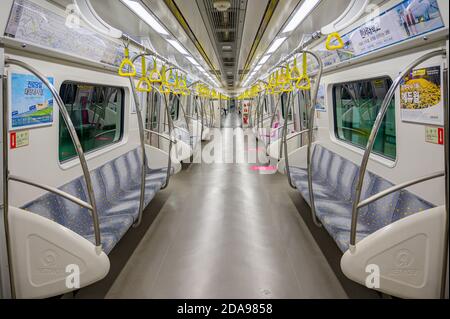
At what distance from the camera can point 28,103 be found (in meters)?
2.29

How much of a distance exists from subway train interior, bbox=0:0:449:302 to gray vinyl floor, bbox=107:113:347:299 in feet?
0.06

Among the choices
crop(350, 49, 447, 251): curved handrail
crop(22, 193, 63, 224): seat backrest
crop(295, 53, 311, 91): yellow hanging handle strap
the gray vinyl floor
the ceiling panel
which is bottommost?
the gray vinyl floor

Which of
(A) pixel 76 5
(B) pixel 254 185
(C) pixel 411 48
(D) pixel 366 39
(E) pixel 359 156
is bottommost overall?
(B) pixel 254 185


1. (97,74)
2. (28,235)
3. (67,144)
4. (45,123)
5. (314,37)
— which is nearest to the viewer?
(28,235)

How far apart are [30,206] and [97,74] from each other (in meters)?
1.78

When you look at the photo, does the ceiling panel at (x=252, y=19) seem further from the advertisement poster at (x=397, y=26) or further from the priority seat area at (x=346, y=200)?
the priority seat area at (x=346, y=200)

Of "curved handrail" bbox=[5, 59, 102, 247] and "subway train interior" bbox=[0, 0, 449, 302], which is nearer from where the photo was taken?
"curved handrail" bbox=[5, 59, 102, 247]

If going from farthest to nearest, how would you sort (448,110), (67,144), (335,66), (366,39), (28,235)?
(67,144), (335,66), (366,39), (28,235), (448,110)

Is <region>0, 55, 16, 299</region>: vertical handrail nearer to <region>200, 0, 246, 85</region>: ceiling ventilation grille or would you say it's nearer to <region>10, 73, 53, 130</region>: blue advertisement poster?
<region>10, 73, 53, 130</region>: blue advertisement poster

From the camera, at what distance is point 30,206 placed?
2.23m

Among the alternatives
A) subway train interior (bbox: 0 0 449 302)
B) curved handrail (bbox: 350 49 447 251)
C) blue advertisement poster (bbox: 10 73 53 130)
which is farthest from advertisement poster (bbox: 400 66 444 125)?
blue advertisement poster (bbox: 10 73 53 130)

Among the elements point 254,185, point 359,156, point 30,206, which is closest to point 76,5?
point 30,206

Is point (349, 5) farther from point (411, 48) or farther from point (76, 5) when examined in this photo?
point (76, 5)

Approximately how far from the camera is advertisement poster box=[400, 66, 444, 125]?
212cm
